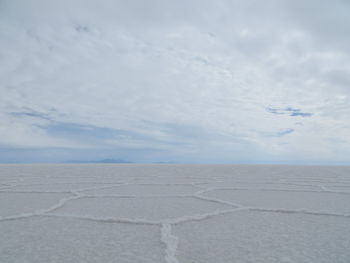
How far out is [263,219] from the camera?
1769 millimetres

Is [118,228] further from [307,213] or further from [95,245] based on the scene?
[307,213]

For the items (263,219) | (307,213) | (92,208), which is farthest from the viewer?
(92,208)

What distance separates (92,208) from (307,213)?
1509 mm

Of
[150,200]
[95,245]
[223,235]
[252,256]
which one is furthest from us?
[150,200]

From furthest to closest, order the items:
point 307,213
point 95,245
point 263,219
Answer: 1. point 307,213
2. point 263,219
3. point 95,245

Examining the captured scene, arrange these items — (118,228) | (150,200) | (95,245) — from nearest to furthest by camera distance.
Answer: (95,245) → (118,228) → (150,200)

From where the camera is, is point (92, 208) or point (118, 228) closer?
point (118, 228)

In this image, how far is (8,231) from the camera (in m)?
1.49

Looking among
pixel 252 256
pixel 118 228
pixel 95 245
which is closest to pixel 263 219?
pixel 252 256

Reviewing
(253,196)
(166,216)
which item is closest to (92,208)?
(166,216)

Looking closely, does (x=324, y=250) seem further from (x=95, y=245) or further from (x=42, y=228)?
(x=42, y=228)

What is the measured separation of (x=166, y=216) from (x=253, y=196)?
1189 millimetres

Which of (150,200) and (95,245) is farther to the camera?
(150,200)

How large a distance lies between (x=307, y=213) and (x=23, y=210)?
1.97 metres
